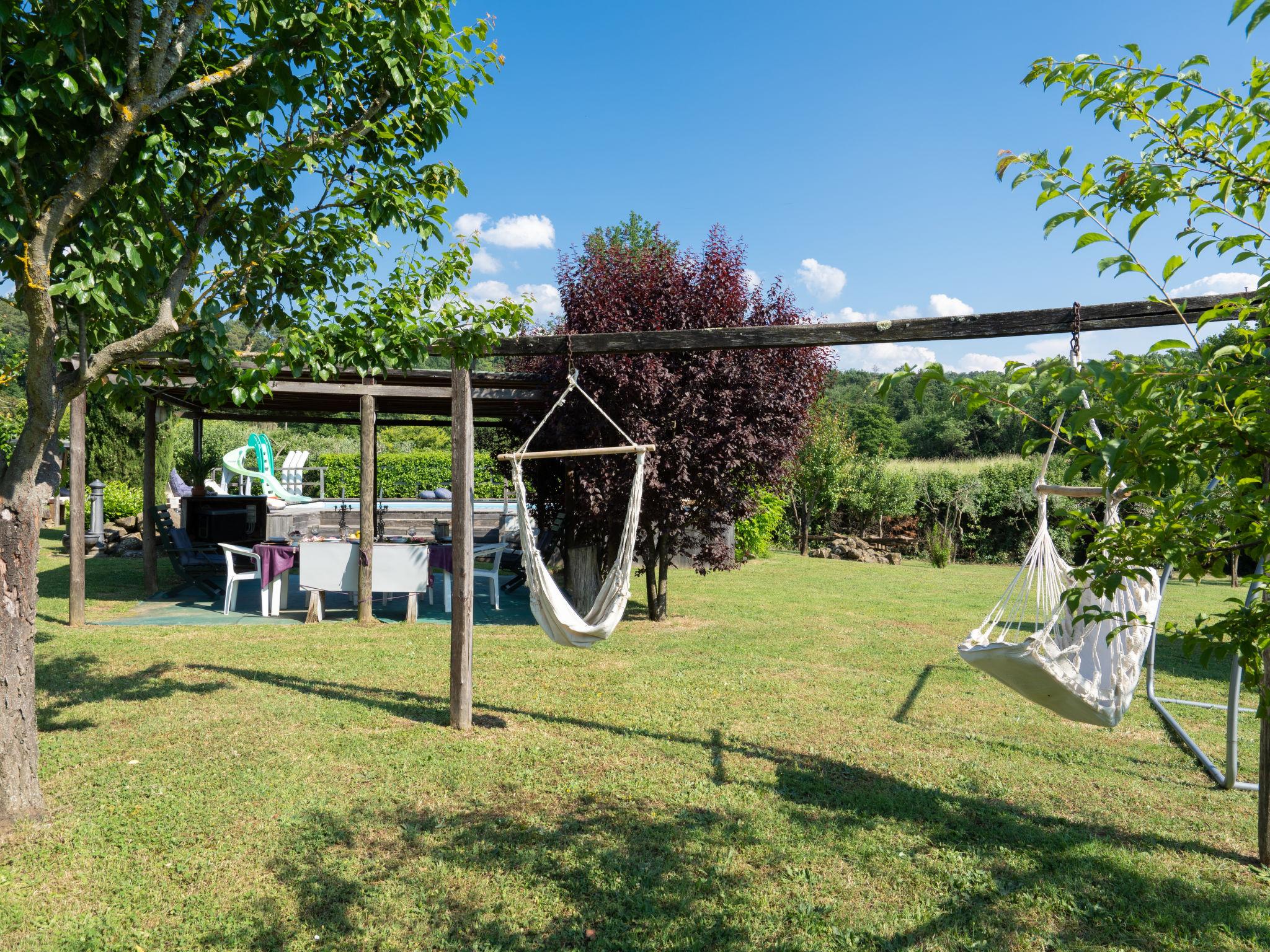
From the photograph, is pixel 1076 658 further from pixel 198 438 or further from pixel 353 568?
pixel 198 438

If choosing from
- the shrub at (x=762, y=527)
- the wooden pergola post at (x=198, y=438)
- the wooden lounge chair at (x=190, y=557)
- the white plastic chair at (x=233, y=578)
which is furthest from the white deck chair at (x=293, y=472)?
the shrub at (x=762, y=527)

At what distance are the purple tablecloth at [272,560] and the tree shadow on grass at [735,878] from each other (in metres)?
5.01

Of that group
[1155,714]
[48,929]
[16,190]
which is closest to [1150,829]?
[1155,714]

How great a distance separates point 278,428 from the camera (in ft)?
103

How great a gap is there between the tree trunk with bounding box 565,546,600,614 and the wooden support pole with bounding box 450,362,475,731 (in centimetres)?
330

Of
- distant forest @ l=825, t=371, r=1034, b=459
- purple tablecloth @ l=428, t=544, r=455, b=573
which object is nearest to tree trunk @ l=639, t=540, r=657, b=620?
purple tablecloth @ l=428, t=544, r=455, b=573

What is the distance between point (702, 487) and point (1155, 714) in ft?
12.2

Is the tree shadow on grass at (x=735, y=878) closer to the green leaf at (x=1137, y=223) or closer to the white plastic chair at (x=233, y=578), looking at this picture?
the green leaf at (x=1137, y=223)

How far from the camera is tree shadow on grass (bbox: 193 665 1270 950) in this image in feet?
8.39

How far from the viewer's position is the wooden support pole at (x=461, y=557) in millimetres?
4531

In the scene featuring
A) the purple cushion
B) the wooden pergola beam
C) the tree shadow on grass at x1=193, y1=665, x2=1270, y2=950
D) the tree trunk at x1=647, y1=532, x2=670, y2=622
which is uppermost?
the wooden pergola beam

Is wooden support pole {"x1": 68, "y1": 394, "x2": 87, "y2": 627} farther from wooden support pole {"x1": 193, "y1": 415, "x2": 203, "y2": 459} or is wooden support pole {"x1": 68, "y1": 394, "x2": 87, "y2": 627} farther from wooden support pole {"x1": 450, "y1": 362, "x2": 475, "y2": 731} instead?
wooden support pole {"x1": 450, "y1": 362, "x2": 475, "y2": 731}

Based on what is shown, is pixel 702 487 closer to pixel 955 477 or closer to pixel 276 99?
pixel 276 99

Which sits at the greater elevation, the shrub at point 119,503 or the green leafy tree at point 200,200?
the green leafy tree at point 200,200
